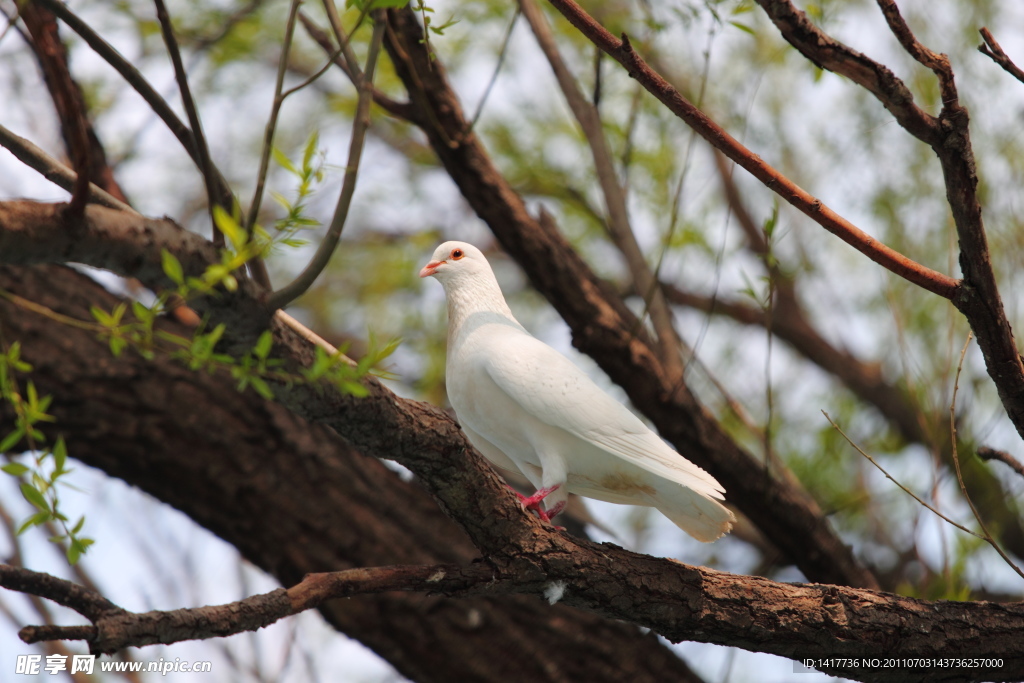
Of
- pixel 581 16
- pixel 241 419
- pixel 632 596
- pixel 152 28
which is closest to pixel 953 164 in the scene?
pixel 581 16

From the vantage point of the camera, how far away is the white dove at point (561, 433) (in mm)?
3088

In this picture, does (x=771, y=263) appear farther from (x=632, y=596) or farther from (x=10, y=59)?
(x=10, y=59)

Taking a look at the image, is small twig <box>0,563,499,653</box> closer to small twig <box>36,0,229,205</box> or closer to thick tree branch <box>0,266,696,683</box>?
small twig <box>36,0,229,205</box>

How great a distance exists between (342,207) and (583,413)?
1439 millimetres

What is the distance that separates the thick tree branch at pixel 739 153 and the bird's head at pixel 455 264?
1559 millimetres

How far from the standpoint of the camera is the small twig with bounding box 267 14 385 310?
6.24 ft

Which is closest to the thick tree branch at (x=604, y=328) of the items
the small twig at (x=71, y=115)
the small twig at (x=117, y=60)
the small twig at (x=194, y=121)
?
the small twig at (x=117, y=60)

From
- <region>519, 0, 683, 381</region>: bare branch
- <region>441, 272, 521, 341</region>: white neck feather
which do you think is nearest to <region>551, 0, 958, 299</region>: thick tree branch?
<region>441, 272, 521, 341</region>: white neck feather

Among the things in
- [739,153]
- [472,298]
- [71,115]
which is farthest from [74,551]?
[472,298]

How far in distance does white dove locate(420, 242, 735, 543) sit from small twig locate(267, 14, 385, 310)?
4.01 ft

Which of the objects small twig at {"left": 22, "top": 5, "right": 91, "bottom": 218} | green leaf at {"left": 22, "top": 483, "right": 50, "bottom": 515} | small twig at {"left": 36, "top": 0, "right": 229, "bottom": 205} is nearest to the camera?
small twig at {"left": 22, "top": 5, "right": 91, "bottom": 218}

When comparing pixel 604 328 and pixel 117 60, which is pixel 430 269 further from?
pixel 117 60

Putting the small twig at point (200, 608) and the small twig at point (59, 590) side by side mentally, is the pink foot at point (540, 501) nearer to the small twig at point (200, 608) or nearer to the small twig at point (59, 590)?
the small twig at point (200, 608)

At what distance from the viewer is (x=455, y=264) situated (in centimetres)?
386
